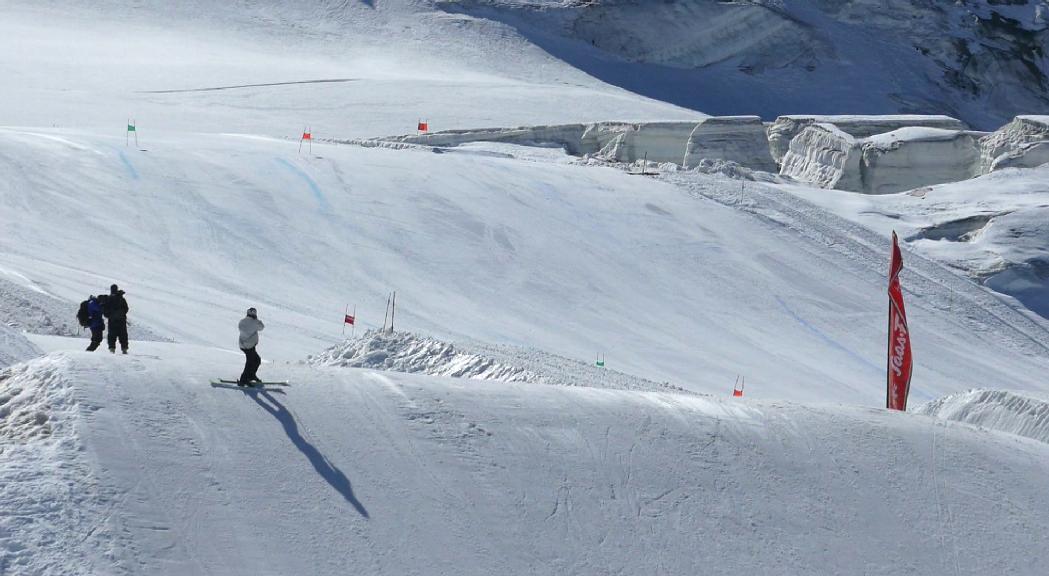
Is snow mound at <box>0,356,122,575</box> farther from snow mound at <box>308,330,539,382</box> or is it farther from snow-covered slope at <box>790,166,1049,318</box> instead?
snow-covered slope at <box>790,166,1049,318</box>

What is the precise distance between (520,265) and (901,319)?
11688mm

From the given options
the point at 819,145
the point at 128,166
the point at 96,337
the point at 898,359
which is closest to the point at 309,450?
the point at 96,337

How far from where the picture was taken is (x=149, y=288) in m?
19.8

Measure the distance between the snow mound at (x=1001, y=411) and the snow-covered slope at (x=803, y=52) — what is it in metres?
39.0

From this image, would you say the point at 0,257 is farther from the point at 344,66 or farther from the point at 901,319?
the point at 344,66

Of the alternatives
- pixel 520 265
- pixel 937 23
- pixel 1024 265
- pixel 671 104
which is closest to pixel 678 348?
pixel 520 265

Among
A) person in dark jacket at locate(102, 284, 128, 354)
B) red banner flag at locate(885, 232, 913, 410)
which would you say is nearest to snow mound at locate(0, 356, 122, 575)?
person in dark jacket at locate(102, 284, 128, 354)

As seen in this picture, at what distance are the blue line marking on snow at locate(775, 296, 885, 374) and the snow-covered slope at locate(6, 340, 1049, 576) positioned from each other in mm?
12026

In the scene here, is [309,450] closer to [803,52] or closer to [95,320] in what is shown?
[95,320]

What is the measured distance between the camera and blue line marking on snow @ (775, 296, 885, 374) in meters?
23.9

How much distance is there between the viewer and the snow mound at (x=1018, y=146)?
32938 millimetres

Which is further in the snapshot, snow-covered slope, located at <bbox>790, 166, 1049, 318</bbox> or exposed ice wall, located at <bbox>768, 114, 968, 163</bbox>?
exposed ice wall, located at <bbox>768, 114, 968, 163</bbox>

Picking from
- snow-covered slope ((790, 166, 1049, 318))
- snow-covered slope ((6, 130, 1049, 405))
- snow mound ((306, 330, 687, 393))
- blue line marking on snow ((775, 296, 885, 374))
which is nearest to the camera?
snow mound ((306, 330, 687, 393))

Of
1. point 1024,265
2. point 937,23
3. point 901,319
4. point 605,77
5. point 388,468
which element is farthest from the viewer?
point 937,23
